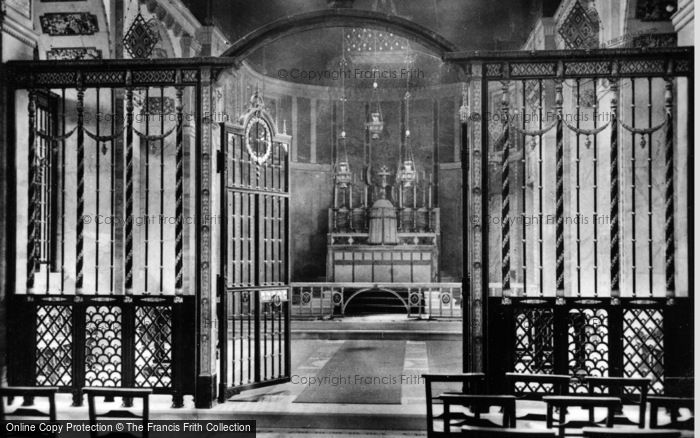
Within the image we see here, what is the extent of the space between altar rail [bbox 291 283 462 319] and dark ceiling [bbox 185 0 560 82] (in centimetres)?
434

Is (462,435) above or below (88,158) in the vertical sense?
below

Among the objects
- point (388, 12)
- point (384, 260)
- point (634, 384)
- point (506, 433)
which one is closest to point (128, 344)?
point (506, 433)

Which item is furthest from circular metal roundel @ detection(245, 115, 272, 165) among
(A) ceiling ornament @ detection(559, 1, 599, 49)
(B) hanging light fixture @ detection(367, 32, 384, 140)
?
(B) hanging light fixture @ detection(367, 32, 384, 140)

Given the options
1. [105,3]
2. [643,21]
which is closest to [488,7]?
[643,21]

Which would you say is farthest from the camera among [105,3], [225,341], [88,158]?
[88,158]

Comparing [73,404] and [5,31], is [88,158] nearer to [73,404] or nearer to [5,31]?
[5,31]

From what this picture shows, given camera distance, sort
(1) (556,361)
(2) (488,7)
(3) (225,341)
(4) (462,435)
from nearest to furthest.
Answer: (4) (462,435) < (1) (556,361) < (3) (225,341) < (2) (488,7)

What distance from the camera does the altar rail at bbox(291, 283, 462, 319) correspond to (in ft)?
37.7

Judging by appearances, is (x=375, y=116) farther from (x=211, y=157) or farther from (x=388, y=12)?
(x=211, y=157)

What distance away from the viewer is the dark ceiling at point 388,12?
11.0 metres

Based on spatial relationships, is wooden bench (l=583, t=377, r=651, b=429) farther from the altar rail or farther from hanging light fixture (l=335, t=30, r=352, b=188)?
hanging light fixture (l=335, t=30, r=352, b=188)

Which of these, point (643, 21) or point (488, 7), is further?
point (488, 7)

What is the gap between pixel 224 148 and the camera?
6.36 m

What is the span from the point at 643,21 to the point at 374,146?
31.0ft
